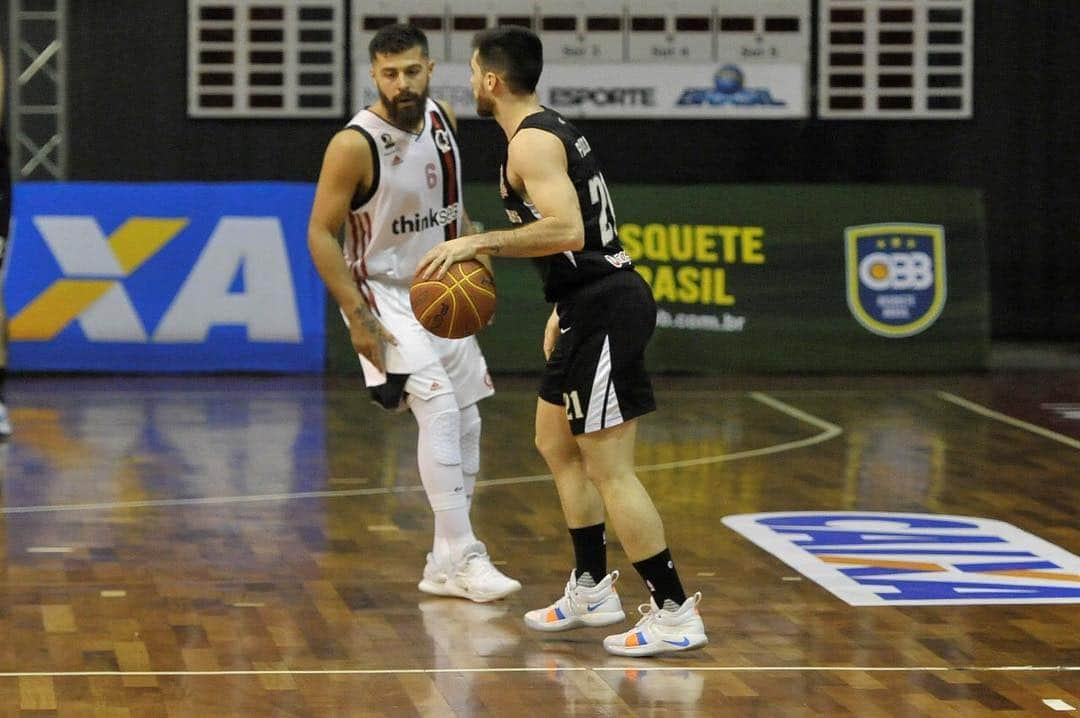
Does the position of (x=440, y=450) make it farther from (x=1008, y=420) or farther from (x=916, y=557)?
(x=1008, y=420)

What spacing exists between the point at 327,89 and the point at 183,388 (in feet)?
14.5

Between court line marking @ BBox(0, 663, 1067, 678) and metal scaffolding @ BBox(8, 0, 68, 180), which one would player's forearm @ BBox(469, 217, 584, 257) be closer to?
court line marking @ BBox(0, 663, 1067, 678)

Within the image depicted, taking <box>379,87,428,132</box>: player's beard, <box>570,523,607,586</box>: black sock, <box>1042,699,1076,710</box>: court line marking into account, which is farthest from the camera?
<box>379,87,428,132</box>: player's beard

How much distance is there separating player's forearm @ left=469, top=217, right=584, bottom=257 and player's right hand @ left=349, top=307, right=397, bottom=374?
1141mm

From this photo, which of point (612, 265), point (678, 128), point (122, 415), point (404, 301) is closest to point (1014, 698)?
point (612, 265)

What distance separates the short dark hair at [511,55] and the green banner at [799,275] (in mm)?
7617

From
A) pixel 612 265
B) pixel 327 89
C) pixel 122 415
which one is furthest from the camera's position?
pixel 327 89

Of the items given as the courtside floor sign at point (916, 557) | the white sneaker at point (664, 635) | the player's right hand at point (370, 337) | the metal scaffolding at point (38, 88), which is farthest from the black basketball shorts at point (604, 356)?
the metal scaffolding at point (38, 88)

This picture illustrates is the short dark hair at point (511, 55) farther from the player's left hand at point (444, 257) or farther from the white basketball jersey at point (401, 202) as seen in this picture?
the white basketball jersey at point (401, 202)

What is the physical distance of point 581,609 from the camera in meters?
5.93

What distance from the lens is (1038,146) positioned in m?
16.8

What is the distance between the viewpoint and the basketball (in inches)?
220

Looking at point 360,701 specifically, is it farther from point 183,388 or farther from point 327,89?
point 327,89

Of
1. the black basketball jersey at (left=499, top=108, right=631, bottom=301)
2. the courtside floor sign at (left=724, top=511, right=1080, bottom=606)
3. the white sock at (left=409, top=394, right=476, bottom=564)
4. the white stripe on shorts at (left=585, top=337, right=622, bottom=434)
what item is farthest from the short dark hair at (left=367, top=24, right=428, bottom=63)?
the courtside floor sign at (left=724, top=511, right=1080, bottom=606)
